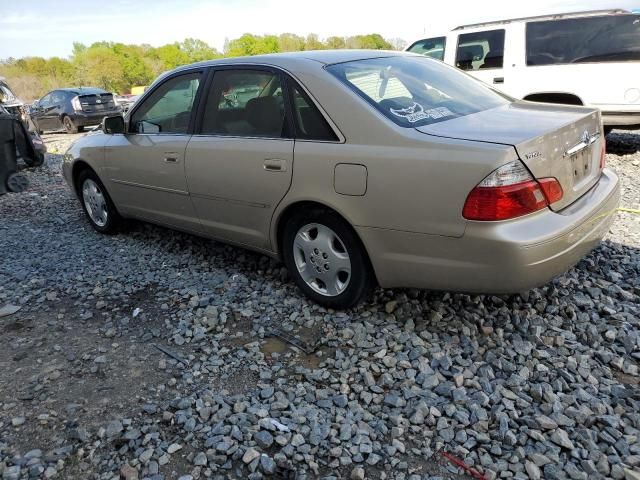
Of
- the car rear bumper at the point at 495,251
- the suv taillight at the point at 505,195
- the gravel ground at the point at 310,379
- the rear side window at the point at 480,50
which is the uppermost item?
the rear side window at the point at 480,50

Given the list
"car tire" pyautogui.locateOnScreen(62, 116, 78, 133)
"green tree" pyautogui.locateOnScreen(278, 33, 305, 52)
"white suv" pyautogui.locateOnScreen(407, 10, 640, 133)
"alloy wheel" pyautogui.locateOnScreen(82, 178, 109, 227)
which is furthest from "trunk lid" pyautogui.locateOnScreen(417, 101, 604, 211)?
"green tree" pyautogui.locateOnScreen(278, 33, 305, 52)

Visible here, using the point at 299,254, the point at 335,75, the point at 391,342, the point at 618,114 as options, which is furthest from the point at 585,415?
the point at 618,114

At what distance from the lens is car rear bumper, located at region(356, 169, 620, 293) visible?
2.49 metres

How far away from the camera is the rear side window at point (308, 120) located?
3046mm

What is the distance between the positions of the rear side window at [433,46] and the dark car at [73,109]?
10.5 m

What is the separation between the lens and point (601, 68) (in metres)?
6.80

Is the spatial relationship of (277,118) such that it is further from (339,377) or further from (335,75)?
(339,377)

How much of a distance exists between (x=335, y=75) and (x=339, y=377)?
1804mm

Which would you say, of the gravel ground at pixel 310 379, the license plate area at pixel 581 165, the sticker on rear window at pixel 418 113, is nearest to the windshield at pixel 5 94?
the gravel ground at pixel 310 379

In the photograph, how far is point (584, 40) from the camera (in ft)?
22.8

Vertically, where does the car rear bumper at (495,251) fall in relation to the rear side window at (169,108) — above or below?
below

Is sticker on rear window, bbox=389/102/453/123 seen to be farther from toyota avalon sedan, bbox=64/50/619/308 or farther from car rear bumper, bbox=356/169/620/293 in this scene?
car rear bumper, bbox=356/169/620/293

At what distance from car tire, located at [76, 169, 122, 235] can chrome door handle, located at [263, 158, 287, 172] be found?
2321mm

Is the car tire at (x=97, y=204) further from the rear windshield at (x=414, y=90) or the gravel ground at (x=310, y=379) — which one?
the rear windshield at (x=414, y=90)
